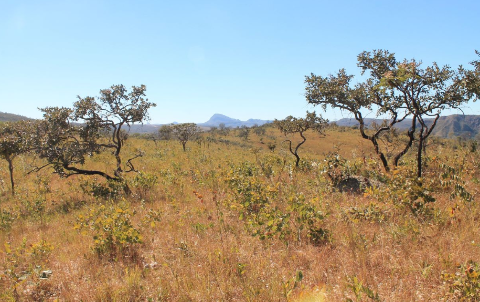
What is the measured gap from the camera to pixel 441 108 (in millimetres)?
8766

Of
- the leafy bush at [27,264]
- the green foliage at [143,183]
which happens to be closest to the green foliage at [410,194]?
the leafy bush at [27,264]

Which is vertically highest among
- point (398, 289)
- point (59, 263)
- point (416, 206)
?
point (416, 206)

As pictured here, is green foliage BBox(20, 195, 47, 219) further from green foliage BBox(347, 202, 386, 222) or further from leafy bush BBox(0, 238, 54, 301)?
green foliage BBox(347, 202, 386, 222)

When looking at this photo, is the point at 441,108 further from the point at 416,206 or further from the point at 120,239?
the point at 120,239

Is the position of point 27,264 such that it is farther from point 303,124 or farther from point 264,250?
point 303,124

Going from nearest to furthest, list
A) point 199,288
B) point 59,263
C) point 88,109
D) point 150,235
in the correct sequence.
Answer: point 199,288, point 59,263, point 150,235, point 88,109

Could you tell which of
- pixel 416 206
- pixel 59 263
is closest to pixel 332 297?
pixel 416 206

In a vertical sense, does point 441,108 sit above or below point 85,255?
above

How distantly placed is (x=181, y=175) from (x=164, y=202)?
13.8 ft

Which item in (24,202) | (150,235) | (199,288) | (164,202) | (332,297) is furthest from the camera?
(24,202)

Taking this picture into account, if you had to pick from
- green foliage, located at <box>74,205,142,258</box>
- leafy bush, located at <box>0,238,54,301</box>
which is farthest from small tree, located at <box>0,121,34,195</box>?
green foliage, located at <box>74,205,142,258</box>

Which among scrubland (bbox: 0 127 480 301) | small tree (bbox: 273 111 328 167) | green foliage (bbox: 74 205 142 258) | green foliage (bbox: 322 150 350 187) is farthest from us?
small tree (bbox: 273 111 328 167)

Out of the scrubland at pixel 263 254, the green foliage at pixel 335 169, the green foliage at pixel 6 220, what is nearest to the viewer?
the scrubland at pixel 263 254

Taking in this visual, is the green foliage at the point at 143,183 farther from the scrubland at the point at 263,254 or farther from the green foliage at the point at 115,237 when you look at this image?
the green foliage at the point at 115,237
